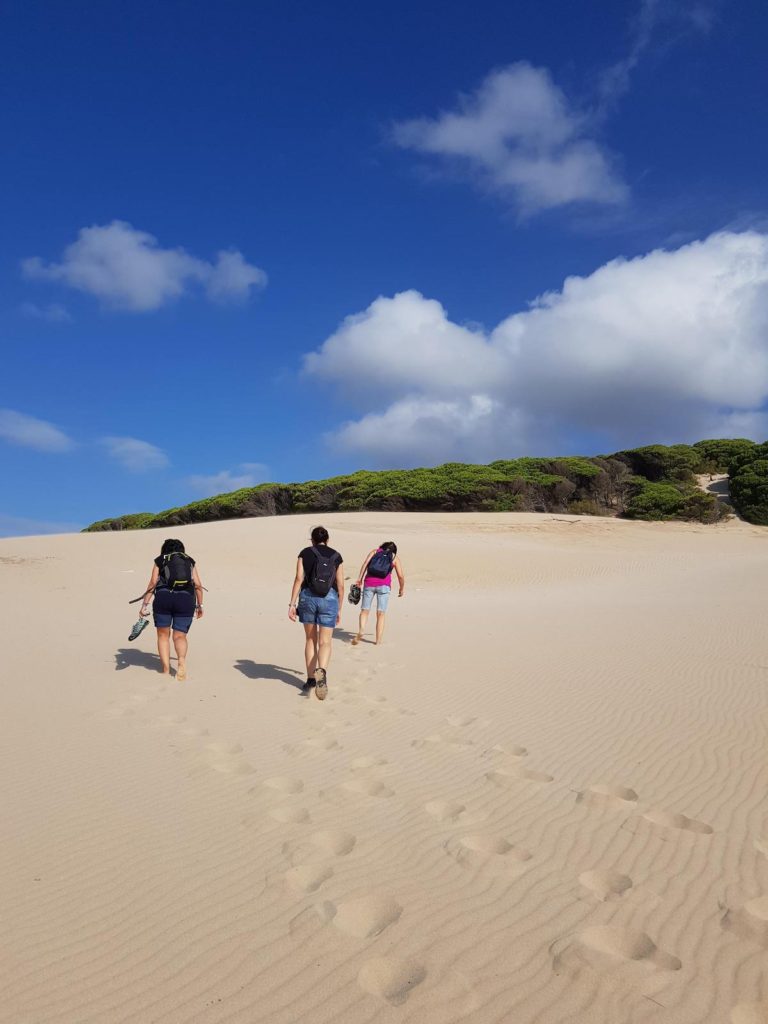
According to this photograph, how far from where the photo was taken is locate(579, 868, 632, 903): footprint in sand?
3.04 metres

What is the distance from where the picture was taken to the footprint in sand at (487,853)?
3307 millimetres

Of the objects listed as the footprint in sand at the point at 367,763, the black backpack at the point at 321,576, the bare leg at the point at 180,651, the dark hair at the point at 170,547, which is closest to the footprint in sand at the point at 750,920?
the footprint in sand at the point at 367,763

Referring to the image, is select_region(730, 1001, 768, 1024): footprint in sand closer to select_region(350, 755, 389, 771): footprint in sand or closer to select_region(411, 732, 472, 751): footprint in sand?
select_region(350, 755, 389, 771): footprint in sand

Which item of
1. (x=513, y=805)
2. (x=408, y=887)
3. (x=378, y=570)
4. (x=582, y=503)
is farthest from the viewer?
(x=582, y=503)

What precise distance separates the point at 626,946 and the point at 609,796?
66.7 inches

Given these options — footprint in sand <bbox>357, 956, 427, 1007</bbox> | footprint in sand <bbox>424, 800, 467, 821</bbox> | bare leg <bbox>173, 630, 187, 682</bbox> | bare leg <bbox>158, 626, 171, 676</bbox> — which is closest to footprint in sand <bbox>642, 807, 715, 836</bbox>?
footprint in sand <bbox>424, 800, 467, 821</bbox>

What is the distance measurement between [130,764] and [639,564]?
21.6m

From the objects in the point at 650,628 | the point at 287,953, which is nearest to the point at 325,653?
the point at 287,953

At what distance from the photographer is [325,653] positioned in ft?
22.9

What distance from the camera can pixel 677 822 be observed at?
3.85 meters

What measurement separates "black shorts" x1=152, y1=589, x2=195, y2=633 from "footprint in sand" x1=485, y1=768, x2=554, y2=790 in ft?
14.4

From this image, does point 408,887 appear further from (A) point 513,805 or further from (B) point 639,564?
(B) point 639,564

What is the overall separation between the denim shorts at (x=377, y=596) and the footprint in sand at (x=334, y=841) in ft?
20.9

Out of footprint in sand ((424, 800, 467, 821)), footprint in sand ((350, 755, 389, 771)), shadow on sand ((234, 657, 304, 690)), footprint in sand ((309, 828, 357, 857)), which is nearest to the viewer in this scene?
footprint in sand ((309, 828, 357, 857))
